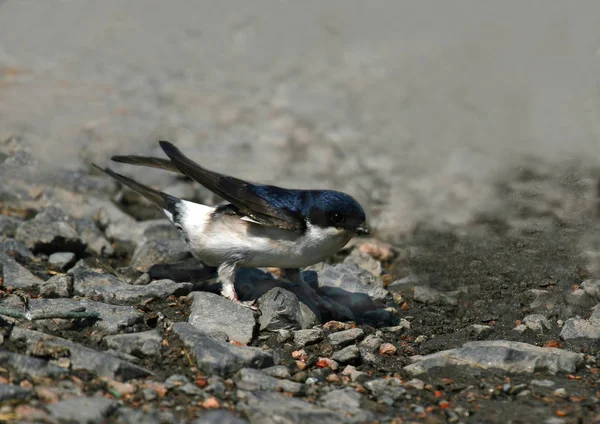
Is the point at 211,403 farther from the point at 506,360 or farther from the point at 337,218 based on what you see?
the point at 337,218

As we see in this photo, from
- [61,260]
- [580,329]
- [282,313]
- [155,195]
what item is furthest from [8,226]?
[580,329]

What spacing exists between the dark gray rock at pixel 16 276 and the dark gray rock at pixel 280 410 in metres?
2.02

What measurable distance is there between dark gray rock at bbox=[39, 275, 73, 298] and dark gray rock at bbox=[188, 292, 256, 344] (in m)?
0.78

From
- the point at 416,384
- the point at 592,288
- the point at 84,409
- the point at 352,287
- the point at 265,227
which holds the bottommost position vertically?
the point at 84,409

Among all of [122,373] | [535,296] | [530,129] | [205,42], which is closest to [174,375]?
[122,373]

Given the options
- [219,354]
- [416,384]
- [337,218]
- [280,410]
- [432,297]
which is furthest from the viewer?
[432,297]

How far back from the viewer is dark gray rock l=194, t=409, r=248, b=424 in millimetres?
4086

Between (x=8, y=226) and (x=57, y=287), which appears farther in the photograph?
(x=8, y=226)

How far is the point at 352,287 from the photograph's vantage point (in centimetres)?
642

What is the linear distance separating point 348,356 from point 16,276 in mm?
2255

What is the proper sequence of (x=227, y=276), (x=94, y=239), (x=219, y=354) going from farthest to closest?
(x=94, y=239)
(x=227, y=276)
(x=219, y=354)

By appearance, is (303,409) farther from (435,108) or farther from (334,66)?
(334,66)

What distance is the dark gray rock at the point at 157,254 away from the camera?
660 cm

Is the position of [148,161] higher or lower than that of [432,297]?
higher
